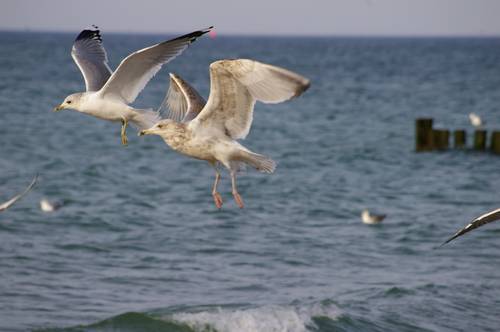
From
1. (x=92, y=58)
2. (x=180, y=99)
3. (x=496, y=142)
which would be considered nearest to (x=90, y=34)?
(x=92, y=58)

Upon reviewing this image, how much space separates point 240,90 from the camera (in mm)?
9117

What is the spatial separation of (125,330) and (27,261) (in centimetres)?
427

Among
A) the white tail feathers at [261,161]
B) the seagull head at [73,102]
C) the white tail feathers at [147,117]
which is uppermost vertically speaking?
the seagull head at [73,102]

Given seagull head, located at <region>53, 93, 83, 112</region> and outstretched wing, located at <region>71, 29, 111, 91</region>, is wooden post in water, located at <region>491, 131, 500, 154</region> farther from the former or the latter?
seagull head, located at <region>53, 93, 83, 112</region>

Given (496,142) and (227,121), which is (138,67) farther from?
(496,142)

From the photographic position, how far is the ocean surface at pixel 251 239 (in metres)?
14.1

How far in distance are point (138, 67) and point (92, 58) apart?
183 centimetres

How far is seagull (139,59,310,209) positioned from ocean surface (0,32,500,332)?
4607 millimetres

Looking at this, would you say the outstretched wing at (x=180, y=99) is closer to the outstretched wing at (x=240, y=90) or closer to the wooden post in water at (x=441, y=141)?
the outstretched wing at (x=240, y=90)

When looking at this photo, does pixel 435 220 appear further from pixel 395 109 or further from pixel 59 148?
pixel 395 109

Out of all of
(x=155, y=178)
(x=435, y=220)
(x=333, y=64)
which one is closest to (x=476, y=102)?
(x=155, y=178)

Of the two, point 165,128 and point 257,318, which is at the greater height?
point 165,128

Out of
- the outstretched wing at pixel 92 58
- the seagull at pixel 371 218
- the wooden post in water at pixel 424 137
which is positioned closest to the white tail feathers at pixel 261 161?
the outstretched wing at pixel 92 58

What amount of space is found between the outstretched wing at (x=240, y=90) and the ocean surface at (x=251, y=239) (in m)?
4.77
